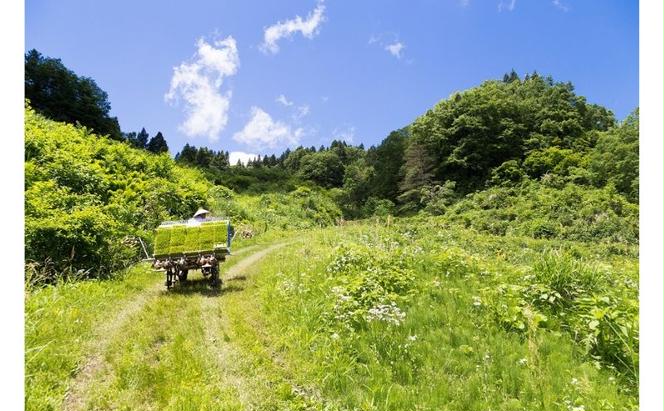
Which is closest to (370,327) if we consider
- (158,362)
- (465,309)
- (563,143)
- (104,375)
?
(465,309)

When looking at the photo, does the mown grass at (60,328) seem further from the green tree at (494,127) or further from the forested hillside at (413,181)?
the green tree at (494,127)

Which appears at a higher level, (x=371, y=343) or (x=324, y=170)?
(x=324, y=170)

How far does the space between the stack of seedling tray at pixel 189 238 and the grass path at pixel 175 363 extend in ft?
6.94

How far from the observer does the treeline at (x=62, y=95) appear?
167ft

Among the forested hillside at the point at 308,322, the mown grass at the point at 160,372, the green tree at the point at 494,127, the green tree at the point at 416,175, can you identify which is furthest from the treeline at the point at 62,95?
the mown grass at the point at 160,372

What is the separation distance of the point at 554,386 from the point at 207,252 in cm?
959

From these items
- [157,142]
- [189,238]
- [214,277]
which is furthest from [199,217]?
[157,142]

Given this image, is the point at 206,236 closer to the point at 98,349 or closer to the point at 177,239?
the point at 177,239

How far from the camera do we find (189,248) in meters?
12.3

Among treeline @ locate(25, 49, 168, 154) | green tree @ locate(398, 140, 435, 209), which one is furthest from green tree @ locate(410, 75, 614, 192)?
treeline @ locate(25, 49, 168, 154)

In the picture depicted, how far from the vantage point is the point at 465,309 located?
27.1 ft

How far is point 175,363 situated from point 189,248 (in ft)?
19.8

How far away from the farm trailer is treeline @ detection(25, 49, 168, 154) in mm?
43519

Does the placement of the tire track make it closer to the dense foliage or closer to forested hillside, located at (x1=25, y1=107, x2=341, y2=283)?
forested hillside, located at (x1=25, y1=107, x2=341, y2=283)
